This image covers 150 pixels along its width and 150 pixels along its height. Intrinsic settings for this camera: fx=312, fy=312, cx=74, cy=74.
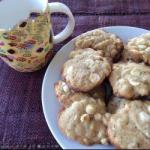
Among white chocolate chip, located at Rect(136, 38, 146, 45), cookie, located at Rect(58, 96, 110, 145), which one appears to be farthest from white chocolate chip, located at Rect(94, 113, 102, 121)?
white chocolate chip, located at Rect(136, 38, 146, 45)

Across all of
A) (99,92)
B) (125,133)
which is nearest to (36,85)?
(99,92)

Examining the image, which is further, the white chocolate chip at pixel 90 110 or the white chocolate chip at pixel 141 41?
the white chocolate chip at pixel 141 41

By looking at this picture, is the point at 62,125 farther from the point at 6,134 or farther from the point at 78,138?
the point at 6,134

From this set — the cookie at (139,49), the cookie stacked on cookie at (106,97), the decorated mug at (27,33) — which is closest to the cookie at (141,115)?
the cookie stacked on cookie at (106,97)

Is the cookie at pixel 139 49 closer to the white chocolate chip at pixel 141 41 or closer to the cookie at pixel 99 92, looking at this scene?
the white chocolate chip at pixel 141 41

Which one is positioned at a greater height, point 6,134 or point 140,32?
point 140,32

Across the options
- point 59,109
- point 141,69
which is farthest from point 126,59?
point 59,109

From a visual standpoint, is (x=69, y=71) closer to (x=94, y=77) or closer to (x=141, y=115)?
(x=94, y=77)
